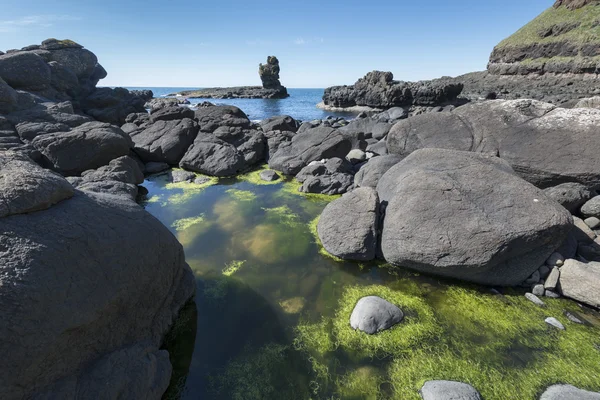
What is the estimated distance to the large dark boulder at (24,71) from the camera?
19.2m

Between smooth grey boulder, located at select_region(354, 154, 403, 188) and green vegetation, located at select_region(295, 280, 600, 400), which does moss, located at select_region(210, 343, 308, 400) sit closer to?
green vegetation, located at select_region(295, 280, 600, 400)

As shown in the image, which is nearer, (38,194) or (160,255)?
(38,194)

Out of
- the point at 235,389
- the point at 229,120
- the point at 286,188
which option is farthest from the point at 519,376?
the point at 229,120

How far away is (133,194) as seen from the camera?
33.1ft

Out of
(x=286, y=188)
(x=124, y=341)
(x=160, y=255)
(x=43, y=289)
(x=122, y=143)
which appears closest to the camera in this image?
(x=43, y=289)

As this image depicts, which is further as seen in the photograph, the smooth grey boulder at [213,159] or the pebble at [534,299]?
the smooth grey boulder at [213,159]

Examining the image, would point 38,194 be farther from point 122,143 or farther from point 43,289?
point 122,143

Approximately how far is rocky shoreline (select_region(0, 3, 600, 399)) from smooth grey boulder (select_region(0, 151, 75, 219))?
0.7 inches

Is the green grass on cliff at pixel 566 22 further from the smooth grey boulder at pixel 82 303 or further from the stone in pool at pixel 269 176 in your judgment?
the smooth grey boulder at pixel 82 303

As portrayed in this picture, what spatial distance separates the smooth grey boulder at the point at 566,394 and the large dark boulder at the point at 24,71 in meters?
29.4

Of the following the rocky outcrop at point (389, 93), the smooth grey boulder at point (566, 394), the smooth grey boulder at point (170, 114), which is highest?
the rocky outcrop at point (389, 93)

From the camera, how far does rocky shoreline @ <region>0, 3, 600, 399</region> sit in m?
3.01

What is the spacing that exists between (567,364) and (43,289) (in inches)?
268

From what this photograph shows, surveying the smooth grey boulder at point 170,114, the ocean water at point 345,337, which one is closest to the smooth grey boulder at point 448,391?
the ocean water at point 345,337
